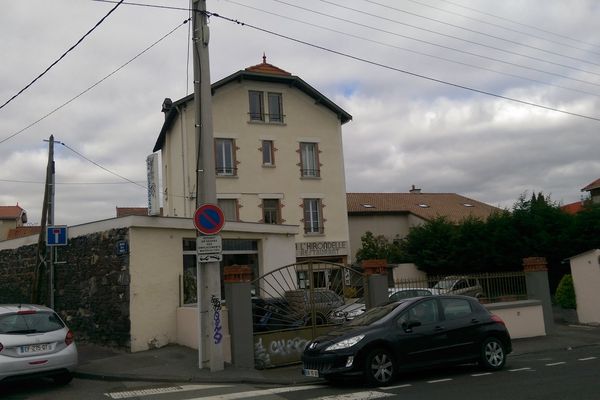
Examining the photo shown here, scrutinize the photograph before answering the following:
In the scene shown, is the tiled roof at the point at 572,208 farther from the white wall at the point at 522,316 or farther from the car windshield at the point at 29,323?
the car windshield at the point at 29,323

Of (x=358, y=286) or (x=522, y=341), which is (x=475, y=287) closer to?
(x=522, y=341)

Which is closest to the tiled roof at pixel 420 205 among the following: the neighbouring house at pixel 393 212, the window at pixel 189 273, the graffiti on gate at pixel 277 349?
the neighbouring house at pixel 393 212

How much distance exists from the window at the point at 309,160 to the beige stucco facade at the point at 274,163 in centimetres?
26

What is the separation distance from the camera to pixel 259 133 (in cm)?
3397

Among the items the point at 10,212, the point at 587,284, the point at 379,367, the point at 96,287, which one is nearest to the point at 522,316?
the point at 587,284

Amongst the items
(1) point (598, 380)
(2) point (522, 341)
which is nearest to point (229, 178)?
(2) point (522, 341)

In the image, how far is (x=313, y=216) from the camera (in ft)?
116

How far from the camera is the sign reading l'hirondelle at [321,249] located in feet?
112

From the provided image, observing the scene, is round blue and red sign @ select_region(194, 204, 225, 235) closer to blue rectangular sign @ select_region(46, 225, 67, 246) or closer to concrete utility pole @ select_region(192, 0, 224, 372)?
concrete utility pole @ select_region(192, 0, 224, 372)

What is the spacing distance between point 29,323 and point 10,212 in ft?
227

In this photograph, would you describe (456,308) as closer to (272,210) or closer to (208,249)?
(208,249)

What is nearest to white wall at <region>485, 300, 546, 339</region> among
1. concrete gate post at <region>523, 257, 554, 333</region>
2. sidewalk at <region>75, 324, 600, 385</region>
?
concrete gate post at <region>523, 257, 554, 333</region>

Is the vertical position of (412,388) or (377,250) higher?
(377,250)

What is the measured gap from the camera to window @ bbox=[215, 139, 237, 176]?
3269 centimetres
